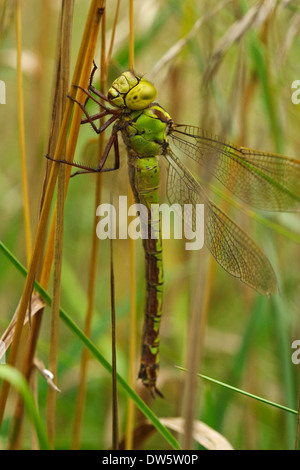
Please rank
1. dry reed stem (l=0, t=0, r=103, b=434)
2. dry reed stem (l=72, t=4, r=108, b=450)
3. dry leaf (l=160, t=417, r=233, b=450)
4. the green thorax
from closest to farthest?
dry reed stem (l=0, t=0, r=103, b=434) < dry reed stem (l=72, t=4, r=108, b=450) < dry leaf (l=160, t=417, r=233, b=450) < the green thorax

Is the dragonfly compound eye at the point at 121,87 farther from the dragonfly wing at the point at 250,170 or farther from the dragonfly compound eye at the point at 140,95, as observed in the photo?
the dragonfly wing at the point at 250,170

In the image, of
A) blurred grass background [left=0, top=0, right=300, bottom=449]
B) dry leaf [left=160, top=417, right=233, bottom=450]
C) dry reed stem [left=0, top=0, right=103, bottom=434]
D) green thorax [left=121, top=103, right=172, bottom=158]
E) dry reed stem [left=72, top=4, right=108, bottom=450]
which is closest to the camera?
dry reed stem [left=0, top=0, right=103, bottom=434]

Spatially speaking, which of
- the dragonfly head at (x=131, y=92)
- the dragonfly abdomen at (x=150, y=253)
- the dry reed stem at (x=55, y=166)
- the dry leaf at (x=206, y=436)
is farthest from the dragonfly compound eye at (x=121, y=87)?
the dry leaf at (x=206, y=436)

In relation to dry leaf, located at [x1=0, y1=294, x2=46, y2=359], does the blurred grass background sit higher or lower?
higher

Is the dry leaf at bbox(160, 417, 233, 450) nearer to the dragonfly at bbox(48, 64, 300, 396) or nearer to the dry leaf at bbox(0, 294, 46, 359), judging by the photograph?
the dragonfly at bbox(48, 64, 300, 396)

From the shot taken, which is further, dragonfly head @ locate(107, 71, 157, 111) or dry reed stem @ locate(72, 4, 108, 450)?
dragonfly head @ locate(107, 71, 157, 111)

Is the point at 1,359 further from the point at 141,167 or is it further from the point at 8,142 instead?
the point at 8,142

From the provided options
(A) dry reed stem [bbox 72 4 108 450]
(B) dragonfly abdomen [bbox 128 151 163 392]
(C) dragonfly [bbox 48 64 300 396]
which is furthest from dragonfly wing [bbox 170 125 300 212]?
(A) dry reed stem [bbox 72 4 108 450]
